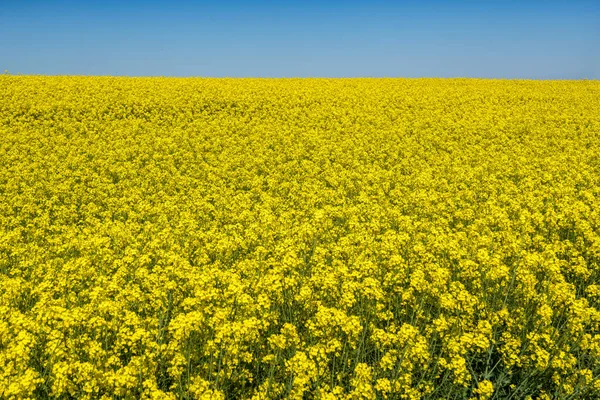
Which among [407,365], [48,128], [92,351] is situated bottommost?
[407,365]

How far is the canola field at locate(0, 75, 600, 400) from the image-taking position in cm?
520

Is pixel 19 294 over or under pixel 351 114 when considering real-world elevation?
under

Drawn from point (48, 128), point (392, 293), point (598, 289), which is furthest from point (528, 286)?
point (48, 128)

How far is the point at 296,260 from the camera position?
283 inches

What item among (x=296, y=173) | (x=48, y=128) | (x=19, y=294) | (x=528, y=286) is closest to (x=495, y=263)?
(x=528, y=286)

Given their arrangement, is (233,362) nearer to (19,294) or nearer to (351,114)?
(19,294)

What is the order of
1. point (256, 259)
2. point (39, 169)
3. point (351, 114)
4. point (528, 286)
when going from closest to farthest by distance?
point (528, 286) → point (256, 259) → point (39, 169) → point (351, 114)

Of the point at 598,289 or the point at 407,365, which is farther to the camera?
the point at 598,289

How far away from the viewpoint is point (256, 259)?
7.98 metres

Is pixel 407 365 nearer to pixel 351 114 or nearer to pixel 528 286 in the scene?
pixel 528 286

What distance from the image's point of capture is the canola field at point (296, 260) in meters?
5.20

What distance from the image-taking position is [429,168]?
49.5ft

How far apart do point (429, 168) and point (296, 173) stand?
4923 mm

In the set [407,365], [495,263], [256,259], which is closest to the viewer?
[407,365]
